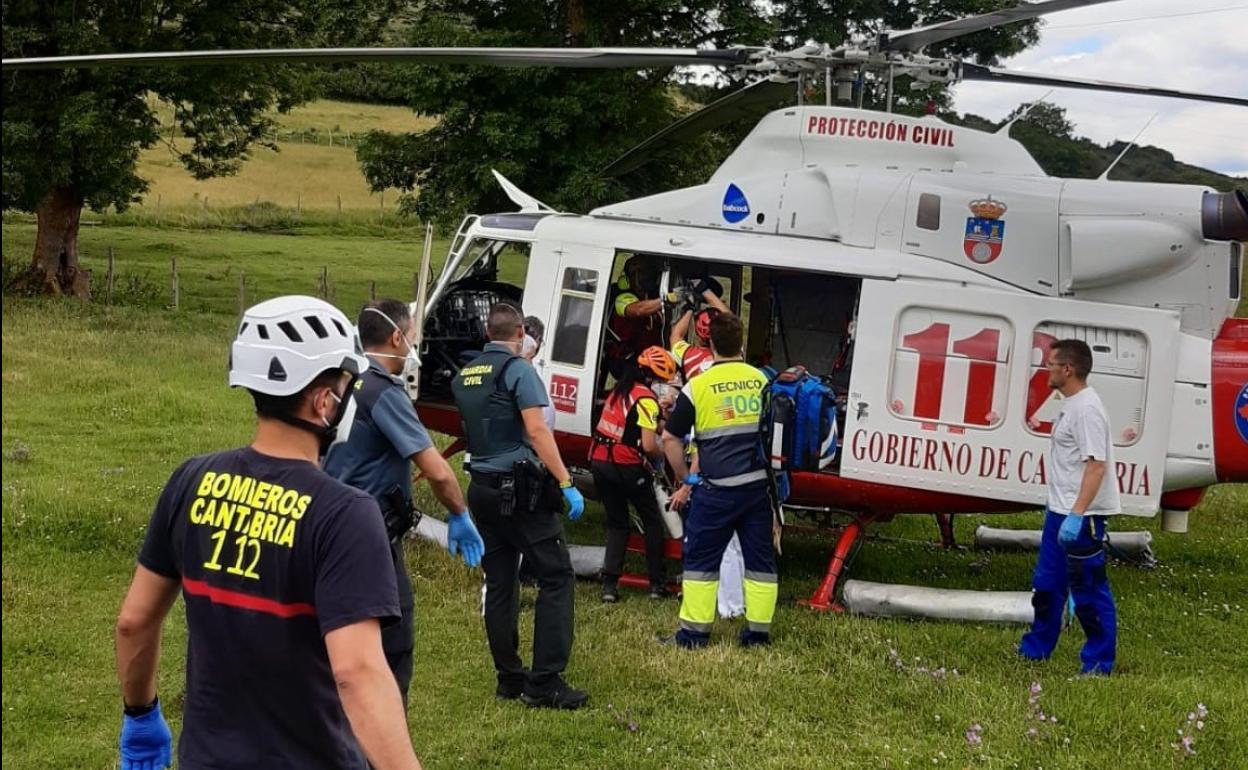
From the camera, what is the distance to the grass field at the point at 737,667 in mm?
5555

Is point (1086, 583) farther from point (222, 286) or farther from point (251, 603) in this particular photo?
point (222, 286)

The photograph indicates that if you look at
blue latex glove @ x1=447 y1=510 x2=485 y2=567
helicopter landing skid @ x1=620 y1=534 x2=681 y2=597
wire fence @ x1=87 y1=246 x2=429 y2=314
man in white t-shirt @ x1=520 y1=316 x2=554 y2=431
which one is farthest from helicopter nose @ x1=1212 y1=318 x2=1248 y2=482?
wire fence @ x1=87 y1=246 x2=429 y2=314

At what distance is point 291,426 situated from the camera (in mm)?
2799

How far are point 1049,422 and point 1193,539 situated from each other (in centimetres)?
359

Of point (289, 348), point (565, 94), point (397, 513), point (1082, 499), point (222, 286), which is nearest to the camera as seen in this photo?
point (289, 348)

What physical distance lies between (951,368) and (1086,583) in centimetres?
189

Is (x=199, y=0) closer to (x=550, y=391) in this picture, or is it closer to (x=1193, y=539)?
(x=550, y=391)

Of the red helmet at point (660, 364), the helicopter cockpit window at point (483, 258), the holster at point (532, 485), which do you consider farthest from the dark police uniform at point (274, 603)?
the helicopter cockpit window at point (483, 258)

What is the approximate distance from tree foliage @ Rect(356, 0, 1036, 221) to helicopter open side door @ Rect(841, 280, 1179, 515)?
11.7 meters

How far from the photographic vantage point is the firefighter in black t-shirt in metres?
2.57

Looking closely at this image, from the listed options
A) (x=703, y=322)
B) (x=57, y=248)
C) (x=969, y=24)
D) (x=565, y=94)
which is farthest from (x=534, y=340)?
(x=57, y=248)

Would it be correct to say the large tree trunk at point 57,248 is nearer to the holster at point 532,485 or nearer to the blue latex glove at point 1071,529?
the holster at point 532,485

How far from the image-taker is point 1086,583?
21.5ft

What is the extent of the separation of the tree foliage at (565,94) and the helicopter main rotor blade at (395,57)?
38.3 feet
